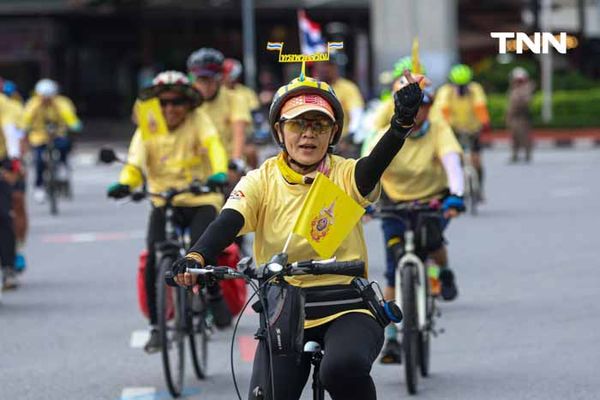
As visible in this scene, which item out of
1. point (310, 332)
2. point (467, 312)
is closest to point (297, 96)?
point (310, 332)

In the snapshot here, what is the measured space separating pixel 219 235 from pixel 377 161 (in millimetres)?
644

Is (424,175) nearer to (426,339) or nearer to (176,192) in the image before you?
(426,339)

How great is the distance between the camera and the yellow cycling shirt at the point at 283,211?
6.14 meters

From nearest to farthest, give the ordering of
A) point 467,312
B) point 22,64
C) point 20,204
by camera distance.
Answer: point 467,312, point 20,204, point 22,64

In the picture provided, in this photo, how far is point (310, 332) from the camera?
19.7ft

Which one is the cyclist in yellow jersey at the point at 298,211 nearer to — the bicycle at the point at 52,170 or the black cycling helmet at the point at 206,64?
the black cycling helmet at the point at 206,64

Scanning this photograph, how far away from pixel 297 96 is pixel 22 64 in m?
43.7

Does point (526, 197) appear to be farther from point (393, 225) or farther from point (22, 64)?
point (22, 64)

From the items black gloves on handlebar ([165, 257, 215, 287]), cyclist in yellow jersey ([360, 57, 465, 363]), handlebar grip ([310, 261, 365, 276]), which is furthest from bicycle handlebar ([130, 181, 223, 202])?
handlebar grip ([310, 261, 365, 276])

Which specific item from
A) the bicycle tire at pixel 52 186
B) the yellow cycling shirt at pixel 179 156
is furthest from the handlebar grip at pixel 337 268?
the bicycle tire at pixel 52 186

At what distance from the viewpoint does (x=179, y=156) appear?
1002 cm

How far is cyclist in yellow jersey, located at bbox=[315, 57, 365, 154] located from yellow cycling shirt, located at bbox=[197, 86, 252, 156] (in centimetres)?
175

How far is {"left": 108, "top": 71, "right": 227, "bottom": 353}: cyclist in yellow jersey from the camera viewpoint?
32.2 feet

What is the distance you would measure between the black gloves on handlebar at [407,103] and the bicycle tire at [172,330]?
10.8 feet
